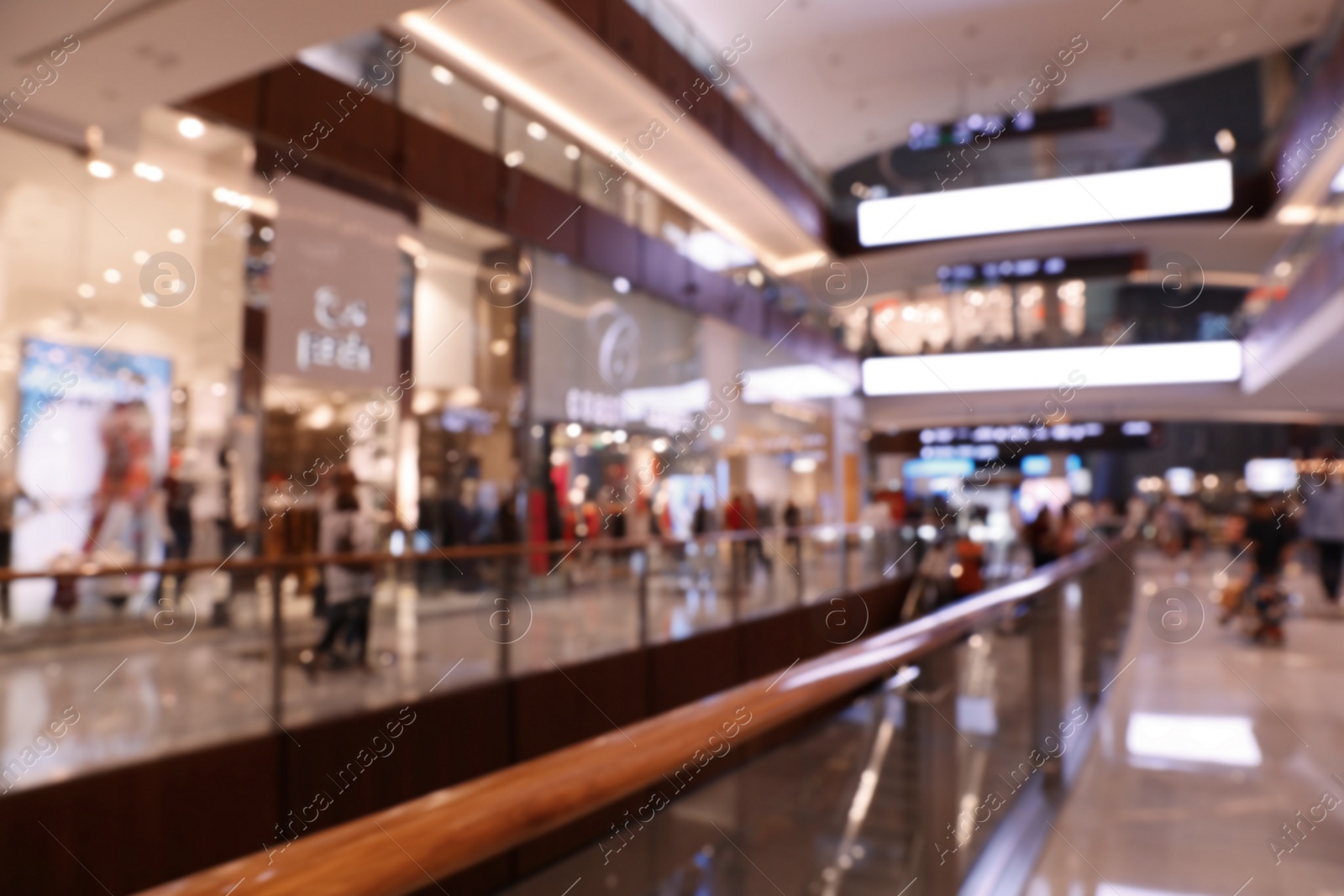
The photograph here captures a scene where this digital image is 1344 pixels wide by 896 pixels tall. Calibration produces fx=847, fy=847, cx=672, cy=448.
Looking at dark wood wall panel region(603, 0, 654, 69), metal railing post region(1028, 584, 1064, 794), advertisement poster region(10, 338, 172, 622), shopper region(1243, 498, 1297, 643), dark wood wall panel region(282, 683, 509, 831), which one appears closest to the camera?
metal railing post region(1028, 584, 1064, 794)

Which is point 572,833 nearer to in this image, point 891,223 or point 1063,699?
point 1063,699

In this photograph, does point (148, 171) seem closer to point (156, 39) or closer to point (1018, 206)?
point (156, 39)

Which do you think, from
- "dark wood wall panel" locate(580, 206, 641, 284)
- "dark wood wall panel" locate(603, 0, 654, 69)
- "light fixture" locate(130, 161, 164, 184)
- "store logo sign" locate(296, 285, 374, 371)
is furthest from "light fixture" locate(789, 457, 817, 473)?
"light fixture" locate(130, 161, 164, 184)

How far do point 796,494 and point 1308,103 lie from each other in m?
10.6

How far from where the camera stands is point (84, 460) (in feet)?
21.2

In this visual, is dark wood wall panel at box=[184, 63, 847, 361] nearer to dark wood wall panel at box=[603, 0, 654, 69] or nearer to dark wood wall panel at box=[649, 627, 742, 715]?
dark wood wall panel at box=[603, 0, 654, 69]

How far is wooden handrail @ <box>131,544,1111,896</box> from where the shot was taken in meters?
0.68

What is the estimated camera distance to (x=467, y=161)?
871 cm

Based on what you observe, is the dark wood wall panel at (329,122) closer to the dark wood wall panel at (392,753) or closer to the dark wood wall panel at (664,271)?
the dark wood wall panel at (664,271)

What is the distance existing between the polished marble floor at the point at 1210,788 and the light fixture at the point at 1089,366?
11.9 m

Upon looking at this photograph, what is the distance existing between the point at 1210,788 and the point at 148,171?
7573 millimetres

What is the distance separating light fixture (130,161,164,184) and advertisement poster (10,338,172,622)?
4.60 ft

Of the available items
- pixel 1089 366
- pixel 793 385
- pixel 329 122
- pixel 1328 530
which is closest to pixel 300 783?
pixel 329 122

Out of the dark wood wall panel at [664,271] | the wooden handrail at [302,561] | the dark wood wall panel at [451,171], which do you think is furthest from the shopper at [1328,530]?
the dark wood wall panel at [451,171]
